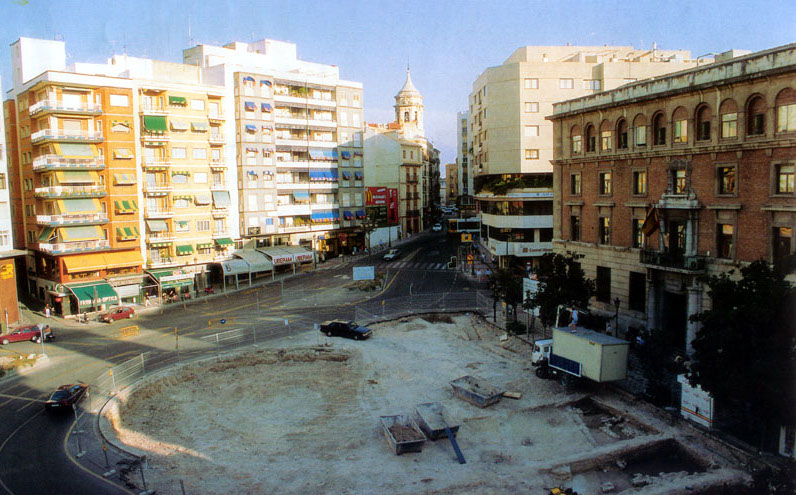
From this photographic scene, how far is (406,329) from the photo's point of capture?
49406 millimetres

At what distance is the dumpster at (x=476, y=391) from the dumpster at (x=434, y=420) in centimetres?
256

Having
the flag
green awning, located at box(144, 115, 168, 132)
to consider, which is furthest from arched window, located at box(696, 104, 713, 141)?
green awning, located at box(144, 115, 168, 132)

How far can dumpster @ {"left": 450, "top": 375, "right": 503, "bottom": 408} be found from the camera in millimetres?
31797

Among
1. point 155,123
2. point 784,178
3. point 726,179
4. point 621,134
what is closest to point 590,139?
point 621,134

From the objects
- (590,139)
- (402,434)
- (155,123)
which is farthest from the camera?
(155,123)

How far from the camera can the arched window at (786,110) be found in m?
31.9

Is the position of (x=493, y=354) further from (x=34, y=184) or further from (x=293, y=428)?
(x=34, y=184)

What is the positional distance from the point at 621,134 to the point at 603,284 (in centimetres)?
A: 1199

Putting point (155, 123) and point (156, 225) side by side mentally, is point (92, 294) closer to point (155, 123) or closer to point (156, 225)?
point (156, 225)

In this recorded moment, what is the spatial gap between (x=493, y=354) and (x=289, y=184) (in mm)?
49211

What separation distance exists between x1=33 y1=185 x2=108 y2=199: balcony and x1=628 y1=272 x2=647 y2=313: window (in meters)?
51.5

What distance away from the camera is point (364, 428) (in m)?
29.9

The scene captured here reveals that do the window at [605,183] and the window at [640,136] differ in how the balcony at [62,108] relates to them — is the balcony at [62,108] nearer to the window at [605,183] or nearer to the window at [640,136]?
the window at [605,183]

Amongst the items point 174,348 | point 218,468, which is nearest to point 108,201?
point 174,348
